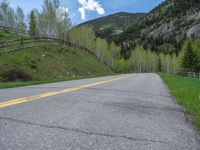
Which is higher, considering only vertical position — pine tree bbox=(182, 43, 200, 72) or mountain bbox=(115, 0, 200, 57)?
mountain bbox=(115, 0, 200, 57)

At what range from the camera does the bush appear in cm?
1470

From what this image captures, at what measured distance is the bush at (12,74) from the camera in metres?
14.7

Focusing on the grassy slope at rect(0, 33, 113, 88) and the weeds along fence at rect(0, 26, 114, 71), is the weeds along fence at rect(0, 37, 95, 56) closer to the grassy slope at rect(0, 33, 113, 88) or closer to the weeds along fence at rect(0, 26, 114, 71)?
the weeds along fence at rect(0, 26, 114, 71)

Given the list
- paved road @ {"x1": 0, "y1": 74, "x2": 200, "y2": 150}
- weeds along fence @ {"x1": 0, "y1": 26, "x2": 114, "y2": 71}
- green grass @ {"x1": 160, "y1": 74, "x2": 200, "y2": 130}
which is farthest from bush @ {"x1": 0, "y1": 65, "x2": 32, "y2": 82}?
paved road @ {"x1": 0, "y1": 74, "x2": 200, "y2": 150}

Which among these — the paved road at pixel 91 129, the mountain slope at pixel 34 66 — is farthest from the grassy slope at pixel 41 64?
the paved road at pixel 91 129

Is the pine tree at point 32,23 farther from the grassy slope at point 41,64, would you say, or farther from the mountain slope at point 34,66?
the grassy slope at point 41,64

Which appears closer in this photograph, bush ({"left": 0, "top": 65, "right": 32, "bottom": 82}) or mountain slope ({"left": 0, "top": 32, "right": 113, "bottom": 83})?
bush ({"left": 0, "top": 65, "right": 32, "bottom": 82})

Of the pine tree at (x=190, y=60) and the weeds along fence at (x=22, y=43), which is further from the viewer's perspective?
the pine tree at (x=190, y=60)

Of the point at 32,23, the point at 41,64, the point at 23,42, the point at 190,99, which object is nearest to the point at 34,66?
the point at 41,64

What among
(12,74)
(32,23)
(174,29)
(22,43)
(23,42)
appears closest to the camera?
(12,74)

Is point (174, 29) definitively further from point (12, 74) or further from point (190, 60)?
point (12, 74)

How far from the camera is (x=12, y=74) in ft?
49.6

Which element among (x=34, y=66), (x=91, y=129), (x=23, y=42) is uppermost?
(x=23, y=42)

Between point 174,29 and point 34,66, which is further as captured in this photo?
point 174,29
